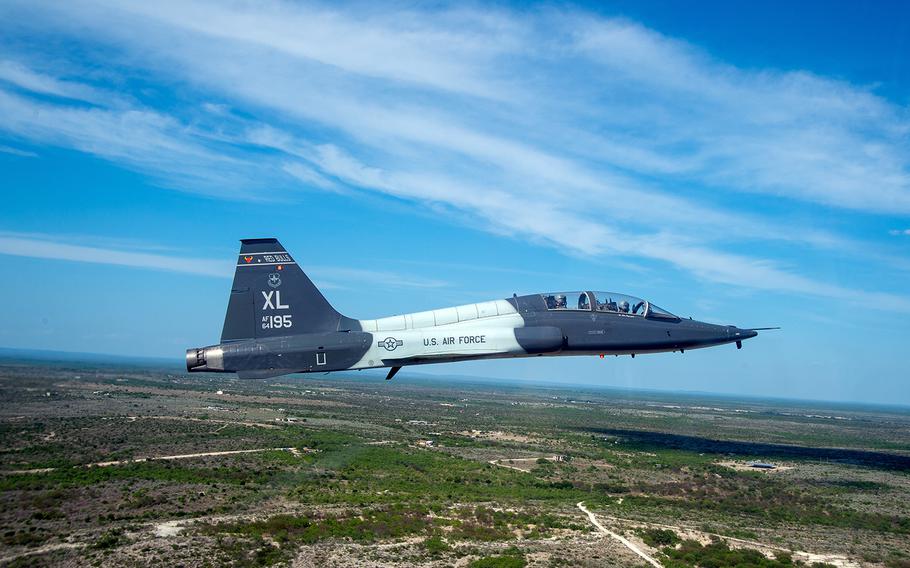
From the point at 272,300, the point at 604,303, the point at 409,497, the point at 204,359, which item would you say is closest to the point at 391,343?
the point at 272,300

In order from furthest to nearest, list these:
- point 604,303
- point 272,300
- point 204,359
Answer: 1. point 604,303
2. point 272,300
3. point 204,359

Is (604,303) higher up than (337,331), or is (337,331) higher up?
(604,303)

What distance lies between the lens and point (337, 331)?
15.5 m

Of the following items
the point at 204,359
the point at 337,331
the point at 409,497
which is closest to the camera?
the point at 204,359

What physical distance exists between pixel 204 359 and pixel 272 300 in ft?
7.33

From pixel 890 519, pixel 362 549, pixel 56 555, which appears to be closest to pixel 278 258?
pixel 362 549

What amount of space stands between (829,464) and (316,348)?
212 ft

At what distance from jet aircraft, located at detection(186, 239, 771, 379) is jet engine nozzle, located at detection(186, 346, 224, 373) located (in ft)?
0.08

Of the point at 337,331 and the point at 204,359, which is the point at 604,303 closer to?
the point at 337,331

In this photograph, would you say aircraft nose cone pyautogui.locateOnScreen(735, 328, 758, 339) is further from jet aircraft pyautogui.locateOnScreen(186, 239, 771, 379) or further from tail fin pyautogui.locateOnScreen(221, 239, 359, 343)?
tail fin pyautogui.locateOnScreen(221, 239, 359, 343)

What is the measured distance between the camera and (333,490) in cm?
3791

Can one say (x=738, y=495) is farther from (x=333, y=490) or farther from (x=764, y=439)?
(x=764, y=439)

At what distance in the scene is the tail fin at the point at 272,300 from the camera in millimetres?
15078

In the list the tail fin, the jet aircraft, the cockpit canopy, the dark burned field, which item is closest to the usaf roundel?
the jet aircraft
